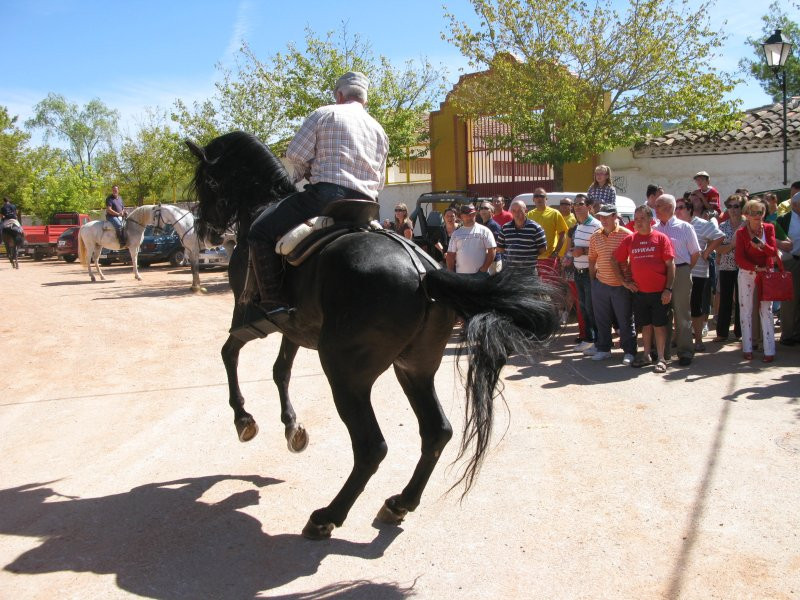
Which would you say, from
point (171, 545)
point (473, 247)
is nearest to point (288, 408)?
point (171, 545)

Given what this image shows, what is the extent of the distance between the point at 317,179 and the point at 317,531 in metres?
2.27

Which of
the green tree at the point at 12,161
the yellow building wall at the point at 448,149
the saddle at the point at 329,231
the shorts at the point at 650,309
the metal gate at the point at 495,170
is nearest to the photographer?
the saddle at the point at 329,231

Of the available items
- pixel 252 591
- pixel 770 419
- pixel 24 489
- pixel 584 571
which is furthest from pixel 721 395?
pixel 24 489

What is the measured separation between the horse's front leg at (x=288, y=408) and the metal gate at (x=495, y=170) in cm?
1767

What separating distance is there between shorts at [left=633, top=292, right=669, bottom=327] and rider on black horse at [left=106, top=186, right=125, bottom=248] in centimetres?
1651

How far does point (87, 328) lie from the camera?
12312 millimetres

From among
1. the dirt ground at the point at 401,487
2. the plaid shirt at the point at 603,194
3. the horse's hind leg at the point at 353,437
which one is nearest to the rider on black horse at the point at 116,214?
the dirt ground at the point at 401,487

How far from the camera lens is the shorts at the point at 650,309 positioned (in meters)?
8.73

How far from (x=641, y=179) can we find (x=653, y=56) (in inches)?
142

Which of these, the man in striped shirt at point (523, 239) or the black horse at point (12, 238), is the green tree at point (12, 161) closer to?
the black horse at point (12, 238)

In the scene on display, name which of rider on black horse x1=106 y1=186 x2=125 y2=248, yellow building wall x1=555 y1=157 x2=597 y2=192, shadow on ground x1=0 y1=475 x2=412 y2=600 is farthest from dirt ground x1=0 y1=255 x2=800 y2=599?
yellow building wall x1=555 y1=157 x2=597 y2=192

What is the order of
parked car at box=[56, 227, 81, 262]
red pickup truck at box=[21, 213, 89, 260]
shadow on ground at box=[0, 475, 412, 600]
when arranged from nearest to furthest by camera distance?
1. shadow on ground at box=[0, 475, 412, 600]
2. parked car at box=[56, 227, 81, 262]
3. red pickup truck at box=[21, 213, 89, 260]

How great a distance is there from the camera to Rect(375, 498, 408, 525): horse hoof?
4.47m

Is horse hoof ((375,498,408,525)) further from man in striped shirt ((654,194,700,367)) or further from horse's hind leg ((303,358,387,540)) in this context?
man in striped shirt ((654,194,700,367))
